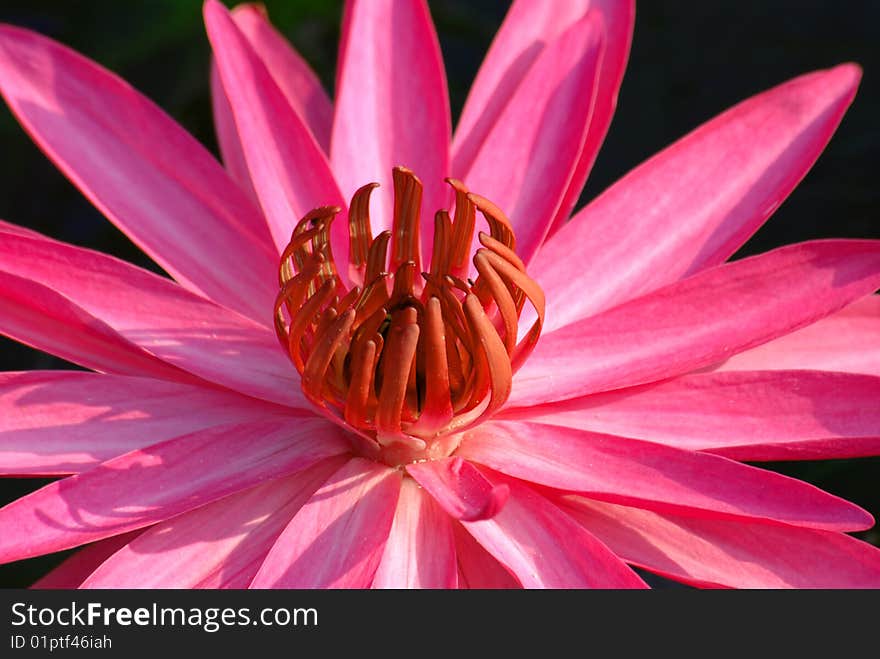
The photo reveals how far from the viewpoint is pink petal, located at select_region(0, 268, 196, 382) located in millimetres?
1258

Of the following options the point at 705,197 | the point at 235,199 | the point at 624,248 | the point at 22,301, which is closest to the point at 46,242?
the point at 22,301

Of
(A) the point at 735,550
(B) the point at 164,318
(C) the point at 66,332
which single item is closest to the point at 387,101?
(B) the point at 164,318

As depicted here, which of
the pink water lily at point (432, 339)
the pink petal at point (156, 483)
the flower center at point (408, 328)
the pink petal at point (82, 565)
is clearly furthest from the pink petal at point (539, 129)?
the pink petal at point (82, 565)

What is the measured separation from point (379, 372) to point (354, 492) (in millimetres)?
135

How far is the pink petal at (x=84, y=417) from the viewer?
50.0 inches

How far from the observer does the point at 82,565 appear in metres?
1.36

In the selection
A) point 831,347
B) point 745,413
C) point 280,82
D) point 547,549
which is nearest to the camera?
point 547,549

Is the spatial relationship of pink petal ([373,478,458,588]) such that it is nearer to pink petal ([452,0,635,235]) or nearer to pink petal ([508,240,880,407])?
pink petal ([508,240,880,407])

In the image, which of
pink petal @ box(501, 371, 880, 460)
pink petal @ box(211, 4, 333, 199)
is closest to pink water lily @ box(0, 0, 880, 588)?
pink petal @ box(501, 371, 880, 460)

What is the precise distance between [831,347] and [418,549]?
1.94 ft

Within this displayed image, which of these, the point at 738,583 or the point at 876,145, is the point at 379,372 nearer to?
the point at 738,583

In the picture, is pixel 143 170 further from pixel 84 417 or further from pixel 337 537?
pixel 337 537

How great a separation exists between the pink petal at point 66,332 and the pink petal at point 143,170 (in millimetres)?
135
